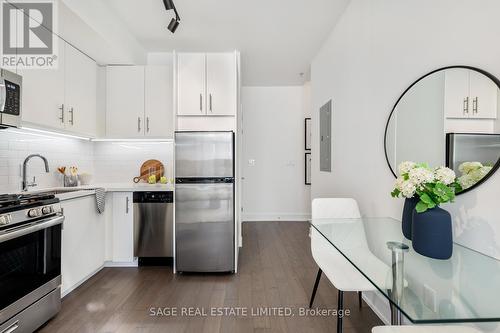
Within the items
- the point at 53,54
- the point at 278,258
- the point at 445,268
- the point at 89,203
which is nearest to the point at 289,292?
the point at 278,258

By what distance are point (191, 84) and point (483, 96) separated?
8.68 ft

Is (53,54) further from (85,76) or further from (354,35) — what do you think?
(354,35)

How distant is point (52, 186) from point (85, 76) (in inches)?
50.5

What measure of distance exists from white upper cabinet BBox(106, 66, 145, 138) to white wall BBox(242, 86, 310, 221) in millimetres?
2396

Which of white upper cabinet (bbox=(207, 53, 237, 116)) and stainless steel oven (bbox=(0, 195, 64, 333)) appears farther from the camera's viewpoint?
white upper cabinet (bbox=(207, 53, 237, 116))

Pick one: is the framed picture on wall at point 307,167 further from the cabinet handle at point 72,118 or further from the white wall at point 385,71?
the cabinet handle at point 72,118

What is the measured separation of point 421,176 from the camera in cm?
110

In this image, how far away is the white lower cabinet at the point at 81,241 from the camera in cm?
223

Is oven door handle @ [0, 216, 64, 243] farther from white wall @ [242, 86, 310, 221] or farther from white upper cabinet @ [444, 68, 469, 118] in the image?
white wall @ [242, 86, 310, 221]

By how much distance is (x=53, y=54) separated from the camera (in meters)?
2.29

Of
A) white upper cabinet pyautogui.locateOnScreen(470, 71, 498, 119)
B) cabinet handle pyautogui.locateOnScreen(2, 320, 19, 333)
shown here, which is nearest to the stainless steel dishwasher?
cabinet handle pyautogui.locateOnScreen(2, 320, 19, 333)

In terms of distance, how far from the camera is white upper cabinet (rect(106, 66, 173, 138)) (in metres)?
3.10

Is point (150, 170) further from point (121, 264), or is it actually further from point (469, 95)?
point (469, 95)

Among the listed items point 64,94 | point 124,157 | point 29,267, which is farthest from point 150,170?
point 29,267
